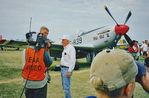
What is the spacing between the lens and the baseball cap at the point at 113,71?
68.7 inches

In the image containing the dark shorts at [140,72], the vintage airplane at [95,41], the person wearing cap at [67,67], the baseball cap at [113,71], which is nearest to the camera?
the baseball cap at [113,71]

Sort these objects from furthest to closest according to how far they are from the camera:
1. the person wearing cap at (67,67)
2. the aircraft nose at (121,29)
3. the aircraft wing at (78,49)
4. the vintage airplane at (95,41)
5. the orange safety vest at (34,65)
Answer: the aircraft wing at (78,49), the vintage airplane at (95,41), the aircraft nose at (121,29), the person wearing cap at (67,67), the orange safety vest at (34,65)

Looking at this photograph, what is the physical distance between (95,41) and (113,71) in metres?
26.5

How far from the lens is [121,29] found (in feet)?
85.1

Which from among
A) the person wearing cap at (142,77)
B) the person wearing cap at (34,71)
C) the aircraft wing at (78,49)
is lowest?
the aircraft wing at (78,49)

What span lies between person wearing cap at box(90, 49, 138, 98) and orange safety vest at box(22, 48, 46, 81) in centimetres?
497

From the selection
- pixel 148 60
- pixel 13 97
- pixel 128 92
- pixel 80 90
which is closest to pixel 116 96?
pixel 128 92

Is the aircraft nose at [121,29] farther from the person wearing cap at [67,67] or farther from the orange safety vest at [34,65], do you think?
the orange safety vest at [34,65]

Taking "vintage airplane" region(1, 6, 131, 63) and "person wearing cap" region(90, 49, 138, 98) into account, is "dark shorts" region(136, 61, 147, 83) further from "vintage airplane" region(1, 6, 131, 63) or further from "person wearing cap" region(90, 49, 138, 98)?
"vintage airplane" region(1, 6, 131, 63)

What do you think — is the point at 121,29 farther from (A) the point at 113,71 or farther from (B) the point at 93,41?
(A) the point at 113,71

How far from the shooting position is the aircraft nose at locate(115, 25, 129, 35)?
25.6 metres

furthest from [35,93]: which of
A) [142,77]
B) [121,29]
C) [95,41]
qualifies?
[95,41]

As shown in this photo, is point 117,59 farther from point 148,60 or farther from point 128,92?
point 148,60

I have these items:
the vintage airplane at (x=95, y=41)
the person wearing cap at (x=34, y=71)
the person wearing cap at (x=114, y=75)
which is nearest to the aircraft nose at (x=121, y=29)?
the vintage airplane at (x=95, y=41)
